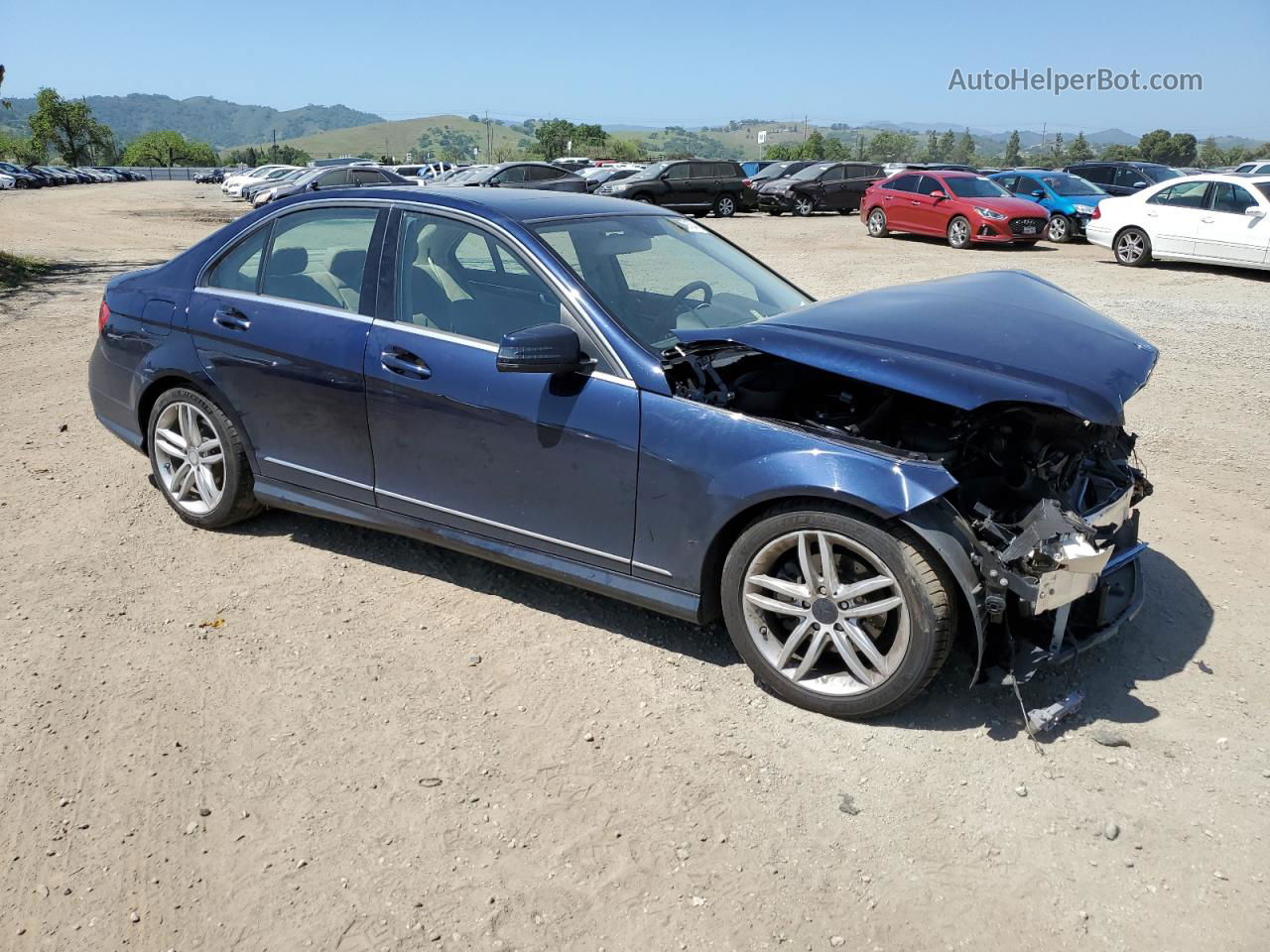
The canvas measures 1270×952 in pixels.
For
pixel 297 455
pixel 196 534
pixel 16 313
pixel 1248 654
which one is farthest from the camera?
pixel 16 313

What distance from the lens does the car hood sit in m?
3.26

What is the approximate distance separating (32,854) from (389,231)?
2.69 meters

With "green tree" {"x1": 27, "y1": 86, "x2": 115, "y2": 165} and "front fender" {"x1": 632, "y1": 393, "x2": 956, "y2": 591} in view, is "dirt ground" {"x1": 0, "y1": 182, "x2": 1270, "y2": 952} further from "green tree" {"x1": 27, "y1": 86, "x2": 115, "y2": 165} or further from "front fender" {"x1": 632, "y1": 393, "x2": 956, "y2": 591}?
"green tree" {"x1": 27, "y1": 86, "x2": 115, "y2": 165}

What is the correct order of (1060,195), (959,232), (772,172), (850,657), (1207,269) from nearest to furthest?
(850,657) < (1207,269) < (959,232) < (1060,195) < (772,172)

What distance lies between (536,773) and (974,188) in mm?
20552

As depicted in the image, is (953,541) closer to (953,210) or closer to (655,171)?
(953,210)

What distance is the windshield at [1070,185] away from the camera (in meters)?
22.2

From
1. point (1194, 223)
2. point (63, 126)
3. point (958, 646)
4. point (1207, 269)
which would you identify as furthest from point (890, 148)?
point (958, 646)

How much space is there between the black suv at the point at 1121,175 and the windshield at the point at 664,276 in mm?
21385

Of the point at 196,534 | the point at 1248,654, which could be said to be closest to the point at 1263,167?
the point at 1248,654

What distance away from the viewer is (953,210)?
2067cm

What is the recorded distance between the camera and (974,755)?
3344 millimetres

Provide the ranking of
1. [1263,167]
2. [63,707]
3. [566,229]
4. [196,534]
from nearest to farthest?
[63,707] → [566,229] → [196,534] → [1263,167]

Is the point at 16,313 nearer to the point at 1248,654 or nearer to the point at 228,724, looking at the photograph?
the point at 228,724
